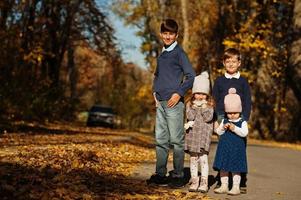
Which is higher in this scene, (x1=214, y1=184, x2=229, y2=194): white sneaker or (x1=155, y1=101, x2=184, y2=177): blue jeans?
(x1=155, y1=101, x2=184, y2=177): blue jeans

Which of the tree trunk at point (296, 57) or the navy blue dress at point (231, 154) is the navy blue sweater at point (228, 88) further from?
the tree trunk at point (296, 57)

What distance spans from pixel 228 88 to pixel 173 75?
0.83 m

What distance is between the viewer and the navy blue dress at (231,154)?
23.6 feet

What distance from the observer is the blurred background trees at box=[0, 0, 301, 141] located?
2555 cm

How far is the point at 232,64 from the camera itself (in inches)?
301

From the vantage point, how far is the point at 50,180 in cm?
645

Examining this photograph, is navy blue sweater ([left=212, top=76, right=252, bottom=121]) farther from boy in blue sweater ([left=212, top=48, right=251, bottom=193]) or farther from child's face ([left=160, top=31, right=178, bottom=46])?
child's face ([left=160, top=31, right=178, bottom=46])

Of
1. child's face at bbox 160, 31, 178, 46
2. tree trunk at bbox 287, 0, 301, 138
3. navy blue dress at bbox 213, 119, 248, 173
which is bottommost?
navy blue dress at bbox 213, 119, 248, 173

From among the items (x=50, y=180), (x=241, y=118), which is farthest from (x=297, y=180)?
(x=50, y=180)

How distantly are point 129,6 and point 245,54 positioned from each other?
1293 cm

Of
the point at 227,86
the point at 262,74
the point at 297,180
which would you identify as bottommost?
the point at 297,180

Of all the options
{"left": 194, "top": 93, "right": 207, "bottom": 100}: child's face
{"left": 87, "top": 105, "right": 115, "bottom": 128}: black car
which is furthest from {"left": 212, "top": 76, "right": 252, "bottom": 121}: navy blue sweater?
{"left": 87, "top": 105, "right": 115, "bottom": 128}: black car

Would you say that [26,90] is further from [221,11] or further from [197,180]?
[197,180]

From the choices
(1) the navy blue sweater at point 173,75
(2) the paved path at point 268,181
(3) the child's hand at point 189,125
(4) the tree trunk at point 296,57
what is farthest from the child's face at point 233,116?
(4) the tree trunk at point 296,57
